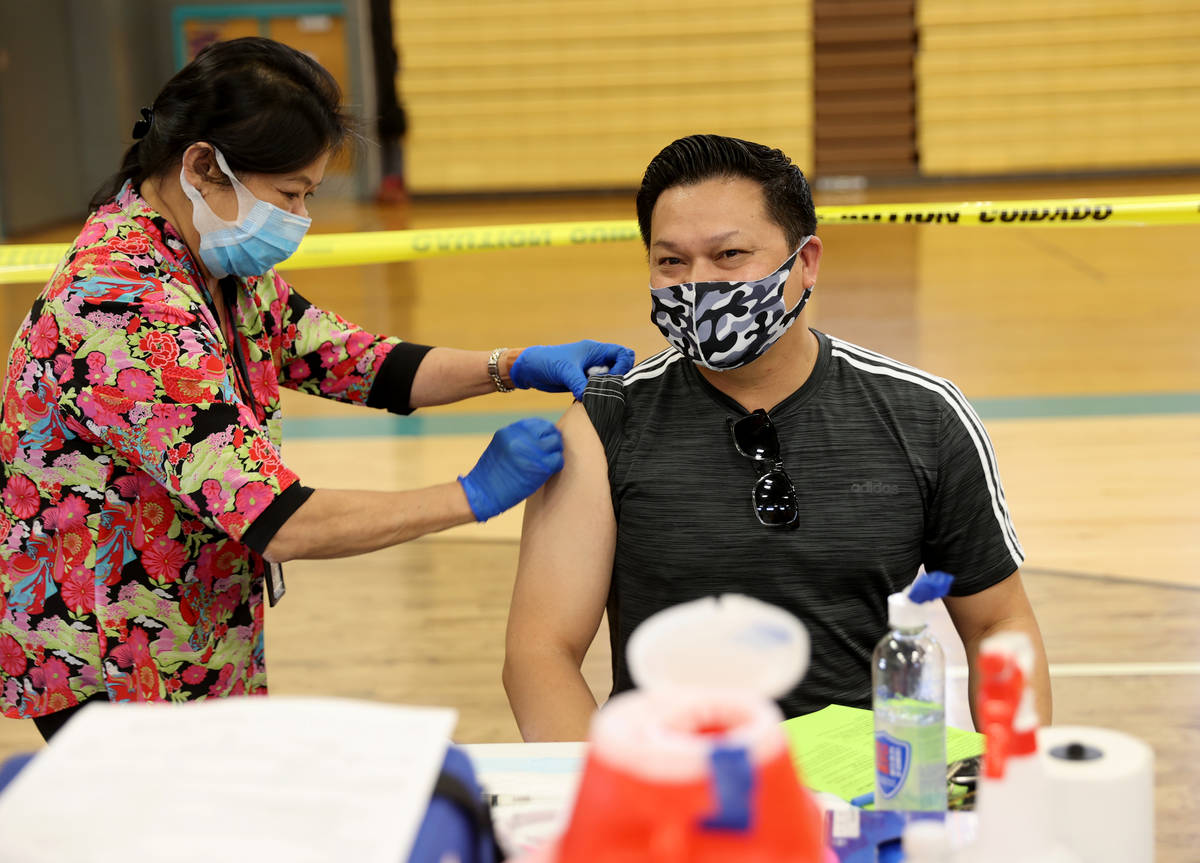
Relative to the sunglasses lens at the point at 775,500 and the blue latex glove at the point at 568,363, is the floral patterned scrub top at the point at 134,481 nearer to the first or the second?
the blue latex glove at the point at 568,363

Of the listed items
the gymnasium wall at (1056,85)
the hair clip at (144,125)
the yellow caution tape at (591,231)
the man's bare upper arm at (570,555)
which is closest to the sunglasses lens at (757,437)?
the man's bare upper arm at (570,555)

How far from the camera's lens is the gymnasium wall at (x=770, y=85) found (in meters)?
11.8

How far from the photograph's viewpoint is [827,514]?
1708mm

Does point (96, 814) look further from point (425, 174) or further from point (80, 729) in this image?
point (425, 174)

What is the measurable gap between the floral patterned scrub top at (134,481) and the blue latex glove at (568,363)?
0.42m

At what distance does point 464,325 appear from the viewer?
23.3ft

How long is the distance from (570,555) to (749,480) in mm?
267

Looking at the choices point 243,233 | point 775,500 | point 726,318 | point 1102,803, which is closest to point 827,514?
point 775,500

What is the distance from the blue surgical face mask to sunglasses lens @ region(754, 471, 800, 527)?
75 centimetres

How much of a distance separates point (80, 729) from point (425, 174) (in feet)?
40.3

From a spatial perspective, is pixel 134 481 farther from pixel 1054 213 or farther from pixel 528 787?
pixel 1054 213

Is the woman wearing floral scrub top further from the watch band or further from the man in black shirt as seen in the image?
the watch band

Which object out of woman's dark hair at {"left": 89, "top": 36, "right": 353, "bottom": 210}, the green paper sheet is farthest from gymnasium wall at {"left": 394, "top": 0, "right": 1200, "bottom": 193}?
the green paper sheet

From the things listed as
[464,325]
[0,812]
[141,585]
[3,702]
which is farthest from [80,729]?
[464,325]
